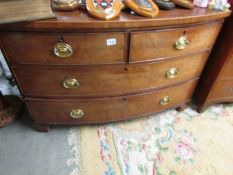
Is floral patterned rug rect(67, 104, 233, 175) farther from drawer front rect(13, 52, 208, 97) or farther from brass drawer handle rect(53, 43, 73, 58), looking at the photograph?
brass drawer handle rect(53, 43, 73, 58)

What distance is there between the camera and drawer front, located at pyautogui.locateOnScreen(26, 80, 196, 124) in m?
1.03

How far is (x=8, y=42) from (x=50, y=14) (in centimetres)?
24

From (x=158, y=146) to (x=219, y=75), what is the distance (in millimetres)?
637

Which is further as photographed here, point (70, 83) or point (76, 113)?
point (76, 113)

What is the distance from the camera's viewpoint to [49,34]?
74 cm

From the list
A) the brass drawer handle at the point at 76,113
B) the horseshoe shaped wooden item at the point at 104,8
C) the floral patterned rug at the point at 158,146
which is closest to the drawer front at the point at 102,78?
the brass drawer handle at the point at 76,113

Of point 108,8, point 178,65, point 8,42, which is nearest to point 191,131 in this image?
point 178,65

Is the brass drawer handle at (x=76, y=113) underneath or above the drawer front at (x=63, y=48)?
underneath

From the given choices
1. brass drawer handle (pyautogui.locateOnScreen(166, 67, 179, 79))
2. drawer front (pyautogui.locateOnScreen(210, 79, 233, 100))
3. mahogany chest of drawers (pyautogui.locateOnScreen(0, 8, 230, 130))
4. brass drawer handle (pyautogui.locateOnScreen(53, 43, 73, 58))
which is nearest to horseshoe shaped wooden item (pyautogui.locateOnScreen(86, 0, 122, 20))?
mahogany chest of drawers (pyautogui.locateOnScreen(0, 8, 230, 130))

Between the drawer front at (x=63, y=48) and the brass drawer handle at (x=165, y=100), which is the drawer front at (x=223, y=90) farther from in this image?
the drawer front at (x=63, y=48)

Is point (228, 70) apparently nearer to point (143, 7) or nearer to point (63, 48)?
point (143, 7)

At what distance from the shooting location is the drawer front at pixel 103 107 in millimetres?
1027

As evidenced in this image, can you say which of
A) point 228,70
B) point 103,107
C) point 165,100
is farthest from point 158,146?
point 228,70

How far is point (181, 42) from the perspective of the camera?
0.91m
